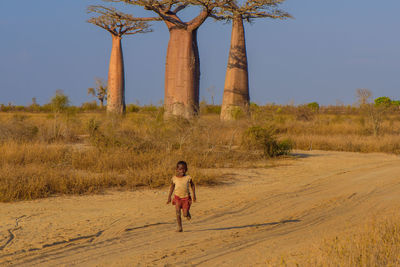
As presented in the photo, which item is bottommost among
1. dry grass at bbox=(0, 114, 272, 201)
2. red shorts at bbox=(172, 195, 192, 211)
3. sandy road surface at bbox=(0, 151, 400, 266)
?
sandy road surface at bbox=(0, 151, 400, 266)

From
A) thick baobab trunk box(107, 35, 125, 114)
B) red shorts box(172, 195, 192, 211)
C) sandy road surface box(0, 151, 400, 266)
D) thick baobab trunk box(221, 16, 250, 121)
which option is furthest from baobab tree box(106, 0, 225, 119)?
red shorts box(172, 195, 192, 211)

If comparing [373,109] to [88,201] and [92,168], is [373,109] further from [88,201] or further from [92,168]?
[88,201]

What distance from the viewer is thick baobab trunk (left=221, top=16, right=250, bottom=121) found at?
1831cm

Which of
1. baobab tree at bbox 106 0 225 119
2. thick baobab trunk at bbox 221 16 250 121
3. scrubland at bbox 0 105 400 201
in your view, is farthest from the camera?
thick baobab trunk at bbox 221 16 250 121

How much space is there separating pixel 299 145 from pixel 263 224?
9.38 meters

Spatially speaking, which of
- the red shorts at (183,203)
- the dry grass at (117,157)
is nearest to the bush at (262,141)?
the dry grass at (117,157)

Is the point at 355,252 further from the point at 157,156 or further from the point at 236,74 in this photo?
the point at 236,74

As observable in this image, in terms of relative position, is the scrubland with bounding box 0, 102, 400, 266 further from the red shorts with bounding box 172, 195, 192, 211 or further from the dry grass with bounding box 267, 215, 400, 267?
the red shorts with bounding box 172, 195, 192, 211

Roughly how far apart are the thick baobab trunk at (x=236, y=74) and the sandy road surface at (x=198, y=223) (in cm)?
1048

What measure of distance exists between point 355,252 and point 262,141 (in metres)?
7.47

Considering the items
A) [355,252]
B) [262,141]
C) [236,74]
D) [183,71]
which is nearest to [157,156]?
[262,141]

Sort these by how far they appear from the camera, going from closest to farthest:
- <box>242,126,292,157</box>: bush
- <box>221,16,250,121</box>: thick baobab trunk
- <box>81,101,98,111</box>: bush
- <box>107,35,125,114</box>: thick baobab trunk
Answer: <box>242,126,292,157</box>: bush, <box>221,16,250,121</box>: thick baobab trunk, <box>107,35,125,114</box>: thick baobab trunk, <box>81,101,98,111</box>: bush

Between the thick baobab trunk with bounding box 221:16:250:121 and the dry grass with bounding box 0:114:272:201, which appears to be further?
the thick baobab trunk with bounding box 221:16:250:121

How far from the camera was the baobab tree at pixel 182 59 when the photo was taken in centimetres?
1489
